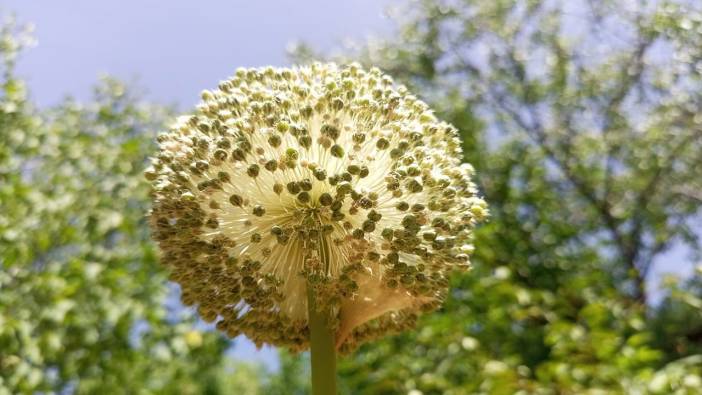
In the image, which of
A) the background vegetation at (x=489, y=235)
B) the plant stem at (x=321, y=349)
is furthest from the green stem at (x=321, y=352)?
the background vegetation at (x=489, y=235)

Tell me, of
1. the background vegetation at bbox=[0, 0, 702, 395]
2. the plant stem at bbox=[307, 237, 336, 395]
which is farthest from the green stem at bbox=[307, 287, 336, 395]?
the background vegetation at bbox=[0, 0, 702, 395]

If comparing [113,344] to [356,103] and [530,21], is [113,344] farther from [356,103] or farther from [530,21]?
[530,21]

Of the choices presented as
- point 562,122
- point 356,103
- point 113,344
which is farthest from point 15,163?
point 562,122

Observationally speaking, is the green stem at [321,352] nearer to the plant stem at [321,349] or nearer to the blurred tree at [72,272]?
the plant stem at [321,349]

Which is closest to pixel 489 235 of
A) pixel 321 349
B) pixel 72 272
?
pixel 72 272

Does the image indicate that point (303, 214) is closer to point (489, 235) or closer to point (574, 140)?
point (489, 235)

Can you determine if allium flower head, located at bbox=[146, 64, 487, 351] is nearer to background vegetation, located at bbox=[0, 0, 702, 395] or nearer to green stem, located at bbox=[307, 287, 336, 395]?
green stem, located at bbox=[307, 287, 336, 395]
